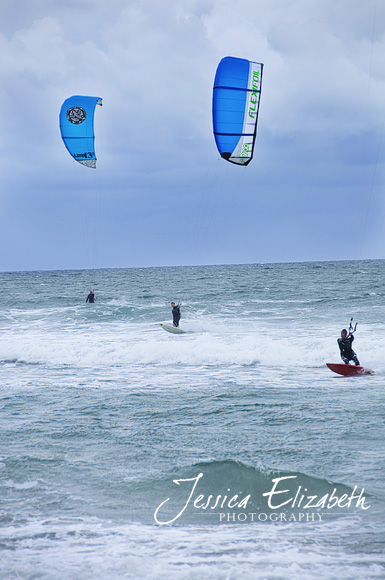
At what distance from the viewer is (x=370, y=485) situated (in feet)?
22.2

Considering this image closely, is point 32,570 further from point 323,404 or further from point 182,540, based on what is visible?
point 323,404

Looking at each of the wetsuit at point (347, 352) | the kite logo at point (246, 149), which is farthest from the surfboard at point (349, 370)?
the kite logo at point (246, 149)

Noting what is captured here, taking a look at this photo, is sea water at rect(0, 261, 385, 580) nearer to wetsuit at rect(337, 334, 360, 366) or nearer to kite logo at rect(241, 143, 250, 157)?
wetsuit at rect(337, 334, 360, 366)

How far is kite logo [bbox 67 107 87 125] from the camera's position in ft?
71.1

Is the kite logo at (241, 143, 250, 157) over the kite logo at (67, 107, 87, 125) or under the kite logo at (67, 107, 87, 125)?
under

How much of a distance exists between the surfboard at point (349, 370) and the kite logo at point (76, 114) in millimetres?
14416

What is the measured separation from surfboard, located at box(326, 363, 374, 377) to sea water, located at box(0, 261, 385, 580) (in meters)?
0.39

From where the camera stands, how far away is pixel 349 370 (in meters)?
13.6

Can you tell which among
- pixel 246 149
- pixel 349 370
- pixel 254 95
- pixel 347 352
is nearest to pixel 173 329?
pixel 246 149

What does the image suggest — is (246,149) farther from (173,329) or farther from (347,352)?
(173,329)

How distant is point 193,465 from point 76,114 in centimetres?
1758

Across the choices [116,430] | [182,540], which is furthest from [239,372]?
[182,540]

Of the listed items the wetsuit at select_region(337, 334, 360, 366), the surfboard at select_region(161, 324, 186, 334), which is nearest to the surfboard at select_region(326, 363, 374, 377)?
the wetsuit at select_region(337, 334, 360, 366)

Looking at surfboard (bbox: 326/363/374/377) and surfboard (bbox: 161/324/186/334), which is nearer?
surfboard (bbox: 326/363/374/377)
